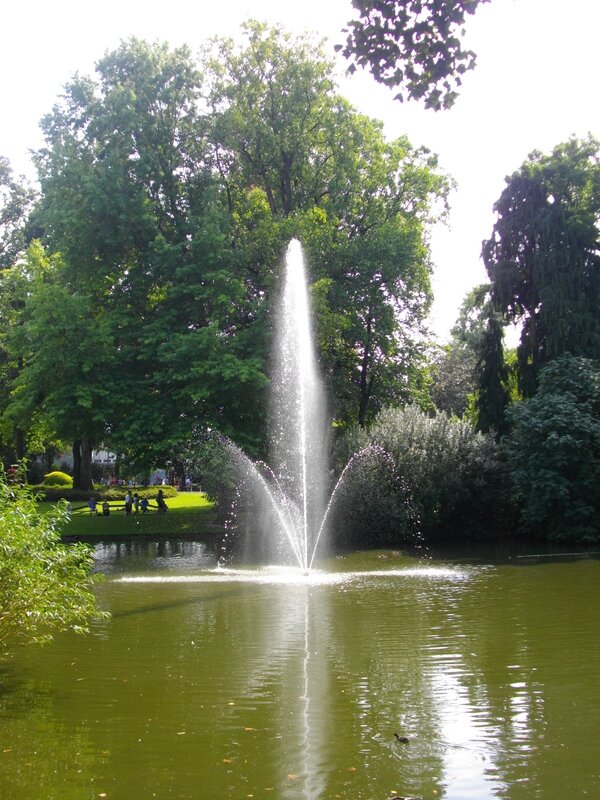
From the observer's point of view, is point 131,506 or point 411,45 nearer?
point 411,45

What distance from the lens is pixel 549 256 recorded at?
28766 mm

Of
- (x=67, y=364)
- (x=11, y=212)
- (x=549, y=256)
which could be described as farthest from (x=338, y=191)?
(x=11, y=212)

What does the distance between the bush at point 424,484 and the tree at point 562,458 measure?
135cm

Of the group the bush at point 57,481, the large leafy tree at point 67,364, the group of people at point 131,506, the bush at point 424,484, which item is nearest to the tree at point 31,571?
the bush at point 424,484

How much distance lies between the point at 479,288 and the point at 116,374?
47.9ft

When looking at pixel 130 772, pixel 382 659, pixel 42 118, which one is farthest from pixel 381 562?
pixel 42 118

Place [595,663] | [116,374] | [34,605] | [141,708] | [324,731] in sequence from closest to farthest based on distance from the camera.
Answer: [324,731], [141,708], [34,605], [595,663], [116,374]

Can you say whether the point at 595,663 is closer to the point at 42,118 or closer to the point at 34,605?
the point at 34,605

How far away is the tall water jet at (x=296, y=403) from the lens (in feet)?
85.1

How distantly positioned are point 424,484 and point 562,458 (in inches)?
165

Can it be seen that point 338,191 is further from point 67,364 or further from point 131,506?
point 131,506

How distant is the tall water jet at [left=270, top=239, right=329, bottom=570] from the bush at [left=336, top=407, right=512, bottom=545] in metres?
1.02

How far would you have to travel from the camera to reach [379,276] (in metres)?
31.5

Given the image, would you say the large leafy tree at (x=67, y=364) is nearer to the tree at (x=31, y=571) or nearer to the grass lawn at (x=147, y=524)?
the grass lawn at (x=147, y=524)
